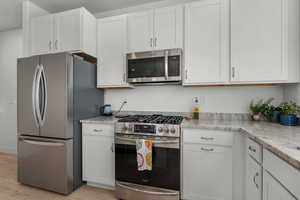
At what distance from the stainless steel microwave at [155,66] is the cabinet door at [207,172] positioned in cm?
95

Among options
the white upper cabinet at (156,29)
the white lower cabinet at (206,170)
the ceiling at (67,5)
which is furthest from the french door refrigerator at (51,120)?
the white lower cabinet at (206,170)

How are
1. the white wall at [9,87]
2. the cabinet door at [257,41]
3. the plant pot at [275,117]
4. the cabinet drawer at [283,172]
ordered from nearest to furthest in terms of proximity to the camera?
the cabinet drawer at [283,172]
the cabinet door at [257,41]
the plant pot at [275,117]
the white wall at [9,87]

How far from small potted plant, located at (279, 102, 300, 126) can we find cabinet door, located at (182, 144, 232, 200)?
740 mm

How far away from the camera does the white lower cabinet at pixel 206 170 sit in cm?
157

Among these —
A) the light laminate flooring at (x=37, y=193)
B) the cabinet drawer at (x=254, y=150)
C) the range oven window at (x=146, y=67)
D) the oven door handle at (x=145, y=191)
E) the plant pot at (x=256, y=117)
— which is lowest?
the light laminate flooring at (x=37, y=193)

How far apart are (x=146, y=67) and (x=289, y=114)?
5.88ft

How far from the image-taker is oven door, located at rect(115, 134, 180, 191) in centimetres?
166

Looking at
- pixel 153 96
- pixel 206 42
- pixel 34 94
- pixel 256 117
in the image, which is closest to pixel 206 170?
pixel 256 117

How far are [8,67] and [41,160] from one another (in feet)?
9.06

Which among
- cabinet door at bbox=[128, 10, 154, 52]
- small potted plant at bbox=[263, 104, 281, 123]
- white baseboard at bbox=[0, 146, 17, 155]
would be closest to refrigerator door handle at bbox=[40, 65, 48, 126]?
cabinet door at bbox=[128, 10, 154, 52]

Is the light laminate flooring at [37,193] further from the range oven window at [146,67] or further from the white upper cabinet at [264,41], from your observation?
the white upper cabinet at [264,41]

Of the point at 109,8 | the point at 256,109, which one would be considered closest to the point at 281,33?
the point at 256,109

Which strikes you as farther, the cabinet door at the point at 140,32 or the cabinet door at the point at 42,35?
the cabinet door at the point at 42,35

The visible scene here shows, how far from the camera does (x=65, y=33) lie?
2.25 meters
